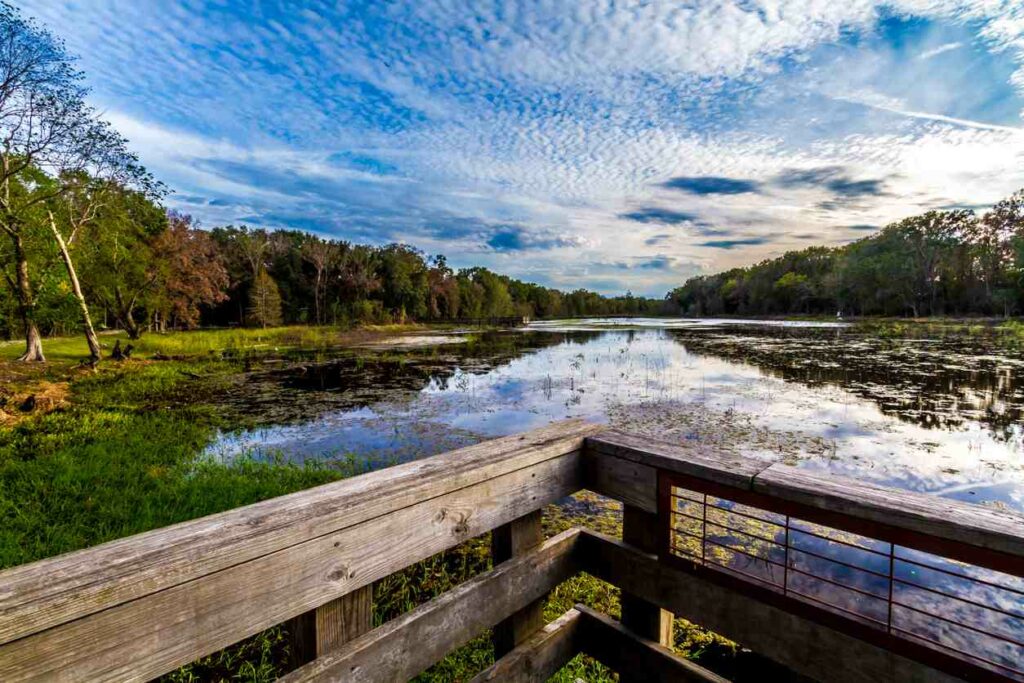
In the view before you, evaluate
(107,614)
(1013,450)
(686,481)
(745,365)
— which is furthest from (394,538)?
(745,365)

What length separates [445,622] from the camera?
1.68 m

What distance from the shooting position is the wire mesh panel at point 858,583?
4.90 feet

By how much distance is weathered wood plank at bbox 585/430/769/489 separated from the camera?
1763 millimetres

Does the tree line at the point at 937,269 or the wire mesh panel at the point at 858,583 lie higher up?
the tree line at the point at 937,269

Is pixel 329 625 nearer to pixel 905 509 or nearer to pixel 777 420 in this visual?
pixel 905 509

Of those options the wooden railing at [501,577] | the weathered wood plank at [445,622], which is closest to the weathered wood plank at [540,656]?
the wooden railing at [501,577]

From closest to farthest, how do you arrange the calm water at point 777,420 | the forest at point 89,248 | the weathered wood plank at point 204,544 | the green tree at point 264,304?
the weathered wood plank at point 204,544, the calm water at point 777,420, the forest at point 89,248, the green tree at point 264,304

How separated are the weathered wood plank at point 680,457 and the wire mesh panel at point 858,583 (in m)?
0.05

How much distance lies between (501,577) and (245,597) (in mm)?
943

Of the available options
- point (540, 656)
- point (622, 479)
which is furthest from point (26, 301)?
point (622, 479)

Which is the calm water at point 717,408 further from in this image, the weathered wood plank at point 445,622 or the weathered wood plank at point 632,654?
the weathered wood plank at point 445,622

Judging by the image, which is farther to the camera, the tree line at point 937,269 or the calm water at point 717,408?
the tree line at point 937,269

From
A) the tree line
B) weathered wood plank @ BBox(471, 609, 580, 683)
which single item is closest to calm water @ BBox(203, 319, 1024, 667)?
weathered wood plank @ BBox(471, 609, 580, 683)

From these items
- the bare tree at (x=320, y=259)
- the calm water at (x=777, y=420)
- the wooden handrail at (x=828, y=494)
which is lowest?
the calm water at (x=777, y=420)
